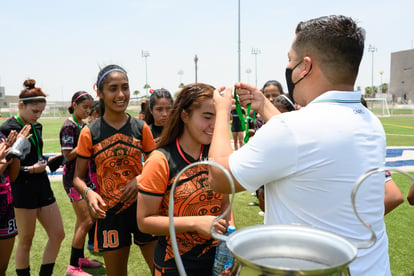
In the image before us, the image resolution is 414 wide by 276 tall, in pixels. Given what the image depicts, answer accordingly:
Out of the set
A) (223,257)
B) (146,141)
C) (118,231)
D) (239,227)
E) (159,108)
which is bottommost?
(239,227)

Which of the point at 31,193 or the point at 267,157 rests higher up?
the point at 267,157

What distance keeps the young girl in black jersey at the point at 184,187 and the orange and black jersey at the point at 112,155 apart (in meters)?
1.03

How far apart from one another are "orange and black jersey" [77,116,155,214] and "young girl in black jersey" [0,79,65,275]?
2.95 feet

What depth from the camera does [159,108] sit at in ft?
15.8

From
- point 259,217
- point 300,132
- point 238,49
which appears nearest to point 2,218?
point 300,132

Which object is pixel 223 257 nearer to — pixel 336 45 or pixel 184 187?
pixel 184 187

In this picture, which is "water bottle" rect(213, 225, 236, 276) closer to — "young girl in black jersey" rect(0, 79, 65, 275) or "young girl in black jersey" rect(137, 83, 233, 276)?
"young girl in black jersey" rect(137, 83, 233, 276)

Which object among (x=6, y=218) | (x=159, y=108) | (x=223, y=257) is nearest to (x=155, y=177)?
(x=223, y=257)

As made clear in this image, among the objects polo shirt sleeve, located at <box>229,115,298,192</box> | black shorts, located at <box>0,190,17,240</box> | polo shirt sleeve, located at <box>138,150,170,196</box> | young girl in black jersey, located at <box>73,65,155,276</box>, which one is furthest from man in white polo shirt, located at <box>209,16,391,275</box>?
black shorts, located at <box>0,190,17,240</box>

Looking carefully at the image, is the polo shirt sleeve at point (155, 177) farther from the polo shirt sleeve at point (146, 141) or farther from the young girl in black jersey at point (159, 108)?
the young girl in black jersey at point (159, 108)

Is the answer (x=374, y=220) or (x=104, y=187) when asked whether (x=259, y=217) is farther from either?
(x=374, y=220)

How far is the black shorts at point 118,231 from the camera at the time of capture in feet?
10.00

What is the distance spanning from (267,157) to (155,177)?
3.41ft

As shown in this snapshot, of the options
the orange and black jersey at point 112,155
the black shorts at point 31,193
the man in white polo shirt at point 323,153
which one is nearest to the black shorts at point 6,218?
the black shorts at point 31,193
